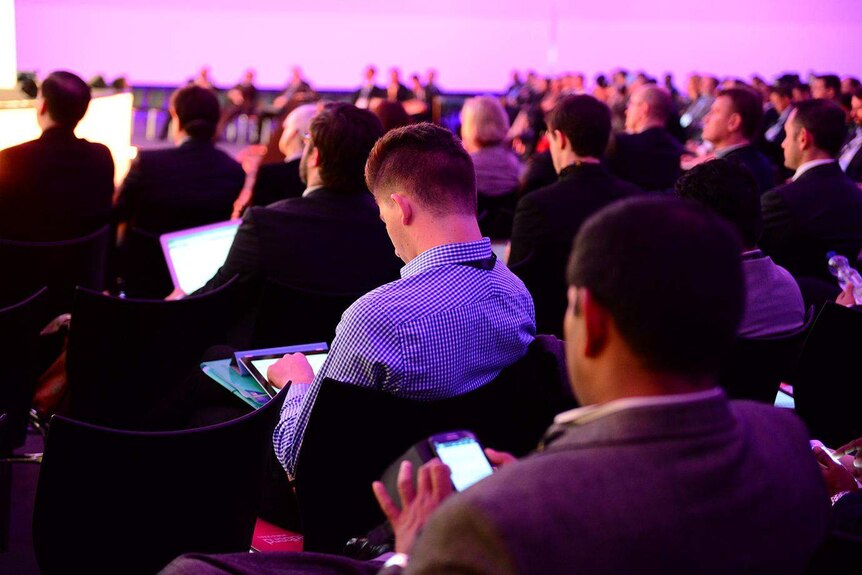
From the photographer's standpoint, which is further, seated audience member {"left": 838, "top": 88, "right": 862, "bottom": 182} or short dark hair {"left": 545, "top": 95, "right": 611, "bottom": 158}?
seated audience member {"left": 838, "top": 88, "right": 862, "bottom": 182}

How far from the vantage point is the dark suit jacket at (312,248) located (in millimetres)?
2754

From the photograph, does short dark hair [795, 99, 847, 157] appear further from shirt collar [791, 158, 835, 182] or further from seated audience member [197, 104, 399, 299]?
seated audience member [197, 104, 399, 299]

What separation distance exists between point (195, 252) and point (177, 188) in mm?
1347

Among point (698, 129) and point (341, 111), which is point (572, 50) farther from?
point (341, 111)

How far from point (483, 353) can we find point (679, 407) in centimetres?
88

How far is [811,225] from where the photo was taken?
377 cm

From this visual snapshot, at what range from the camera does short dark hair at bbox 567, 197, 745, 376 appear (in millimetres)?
916

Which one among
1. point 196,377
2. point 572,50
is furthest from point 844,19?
point 196,377

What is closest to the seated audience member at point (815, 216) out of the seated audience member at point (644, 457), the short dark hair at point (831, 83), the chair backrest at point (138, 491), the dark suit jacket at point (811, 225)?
the dark suit jacket at point (811, 225)

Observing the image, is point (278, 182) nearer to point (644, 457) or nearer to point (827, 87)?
point (644, 457)

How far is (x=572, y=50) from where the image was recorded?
18.7 metres

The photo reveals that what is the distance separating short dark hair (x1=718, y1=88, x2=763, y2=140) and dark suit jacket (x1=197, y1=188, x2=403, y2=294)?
2867 mm

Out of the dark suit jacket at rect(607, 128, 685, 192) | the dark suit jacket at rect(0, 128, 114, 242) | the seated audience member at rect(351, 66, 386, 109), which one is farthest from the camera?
the seated audience member at rect(351, 66, 386, 109)

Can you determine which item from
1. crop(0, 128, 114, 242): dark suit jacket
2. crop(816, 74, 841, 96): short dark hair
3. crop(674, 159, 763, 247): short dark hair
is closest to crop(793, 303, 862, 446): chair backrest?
crop(674, 159, 763, 247): short dark hair
